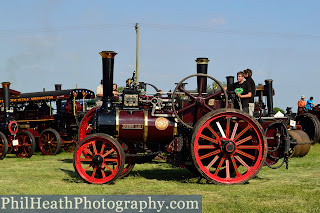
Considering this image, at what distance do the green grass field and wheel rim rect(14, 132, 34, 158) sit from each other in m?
4.29

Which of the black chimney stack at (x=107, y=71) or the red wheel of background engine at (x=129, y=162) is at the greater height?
the black chimney stack at (x=107, y=71)

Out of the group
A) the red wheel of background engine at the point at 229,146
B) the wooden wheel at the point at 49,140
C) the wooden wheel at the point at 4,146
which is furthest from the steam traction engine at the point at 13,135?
the red wheel of background engine at the point at 229,146

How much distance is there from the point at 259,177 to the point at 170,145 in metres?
1.64

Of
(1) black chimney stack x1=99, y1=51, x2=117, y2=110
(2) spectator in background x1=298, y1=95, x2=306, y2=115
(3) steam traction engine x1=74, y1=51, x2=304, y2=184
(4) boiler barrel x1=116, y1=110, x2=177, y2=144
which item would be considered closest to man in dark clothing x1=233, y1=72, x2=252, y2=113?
(3) steam traction engine x1=74, y1=51, x2=304, y2=184

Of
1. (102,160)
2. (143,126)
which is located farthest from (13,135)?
(143,126)

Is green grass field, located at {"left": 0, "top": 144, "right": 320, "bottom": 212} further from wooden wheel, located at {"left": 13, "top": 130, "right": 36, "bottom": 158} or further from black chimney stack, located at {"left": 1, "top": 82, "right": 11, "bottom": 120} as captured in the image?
black chimney stack, located at {"left": 1, "top": 82, "right": 11, "bottom": 120}

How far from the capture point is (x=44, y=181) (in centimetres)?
755

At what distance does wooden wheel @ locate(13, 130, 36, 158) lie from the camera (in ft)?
43.8

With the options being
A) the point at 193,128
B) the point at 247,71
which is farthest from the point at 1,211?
the point at 247,71

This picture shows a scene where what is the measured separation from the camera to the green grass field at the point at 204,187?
5.46 meters

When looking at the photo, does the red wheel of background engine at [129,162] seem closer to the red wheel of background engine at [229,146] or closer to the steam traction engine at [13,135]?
the red wheel of background engine at [229,146]

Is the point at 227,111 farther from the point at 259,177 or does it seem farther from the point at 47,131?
the point at 47,131

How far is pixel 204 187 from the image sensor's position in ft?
21.7

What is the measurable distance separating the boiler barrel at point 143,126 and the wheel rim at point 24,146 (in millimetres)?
6754
